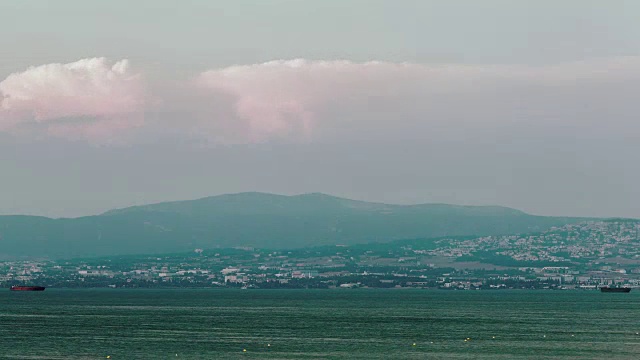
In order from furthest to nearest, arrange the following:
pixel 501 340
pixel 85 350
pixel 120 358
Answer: pixel 501 340
pixel 85 350
pixel 120 358

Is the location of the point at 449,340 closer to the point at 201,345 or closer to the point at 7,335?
the point at 201,345

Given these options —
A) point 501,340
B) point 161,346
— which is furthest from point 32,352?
point 501,340

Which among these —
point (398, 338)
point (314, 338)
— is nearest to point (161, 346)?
point (314, 338)

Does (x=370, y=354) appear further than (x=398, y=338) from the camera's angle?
No

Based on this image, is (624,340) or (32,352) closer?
(32,352)

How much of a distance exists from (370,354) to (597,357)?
2684cm

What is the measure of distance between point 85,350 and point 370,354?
35.5 meters

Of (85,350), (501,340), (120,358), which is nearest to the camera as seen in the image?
(120,358)

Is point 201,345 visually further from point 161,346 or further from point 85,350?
point 85,350

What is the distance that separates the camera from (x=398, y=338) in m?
172

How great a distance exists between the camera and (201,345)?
504ft

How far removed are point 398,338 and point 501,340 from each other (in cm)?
1506

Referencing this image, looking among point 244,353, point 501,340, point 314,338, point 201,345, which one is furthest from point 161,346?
point 501,340

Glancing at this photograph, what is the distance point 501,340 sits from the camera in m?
167
